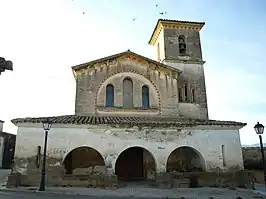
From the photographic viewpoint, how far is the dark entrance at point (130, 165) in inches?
728

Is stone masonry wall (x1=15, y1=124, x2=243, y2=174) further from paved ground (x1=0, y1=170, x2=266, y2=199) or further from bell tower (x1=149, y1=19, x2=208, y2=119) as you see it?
bell tower (x1=149, y1=19, x2=208, y2=119)

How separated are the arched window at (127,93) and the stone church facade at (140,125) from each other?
0.08 m

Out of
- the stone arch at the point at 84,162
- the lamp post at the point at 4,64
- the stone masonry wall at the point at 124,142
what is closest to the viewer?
the lamp post at the point at 4,64

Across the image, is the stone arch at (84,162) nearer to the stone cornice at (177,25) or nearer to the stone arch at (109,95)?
the stone arch at (109,95)

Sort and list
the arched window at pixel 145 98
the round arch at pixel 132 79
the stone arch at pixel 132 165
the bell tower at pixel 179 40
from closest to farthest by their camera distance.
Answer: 1. the stone arch at pixel 132 165
2. the round arch at pixel 132 79
3. the arched window at pixel 145 98
4. the bell tower at pixel 179 40

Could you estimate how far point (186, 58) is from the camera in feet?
75.7

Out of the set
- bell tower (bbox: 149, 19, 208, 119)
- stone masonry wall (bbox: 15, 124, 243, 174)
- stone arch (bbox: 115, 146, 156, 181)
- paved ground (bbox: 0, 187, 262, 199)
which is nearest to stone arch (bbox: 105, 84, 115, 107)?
stone arch (bbox: 115, 146, 156, 181)

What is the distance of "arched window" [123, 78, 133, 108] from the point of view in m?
19.7

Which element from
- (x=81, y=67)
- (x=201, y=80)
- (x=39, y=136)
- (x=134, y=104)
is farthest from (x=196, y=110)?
(x=39, y=136)

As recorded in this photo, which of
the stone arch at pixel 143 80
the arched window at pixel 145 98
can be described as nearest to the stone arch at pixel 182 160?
the stone arch at pixel 143 80

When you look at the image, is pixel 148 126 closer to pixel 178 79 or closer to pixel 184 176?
pixel 184 176

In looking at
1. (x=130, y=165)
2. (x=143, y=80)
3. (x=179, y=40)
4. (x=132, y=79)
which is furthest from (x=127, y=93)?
(x=179, y=40)

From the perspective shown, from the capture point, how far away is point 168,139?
15.6 metres

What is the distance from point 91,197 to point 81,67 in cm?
1100
